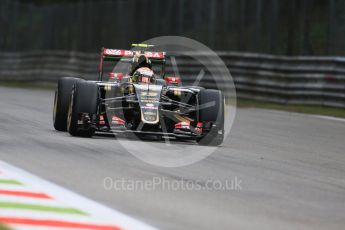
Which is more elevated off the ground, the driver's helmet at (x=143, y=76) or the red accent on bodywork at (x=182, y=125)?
the driver's helmet at (x=143, y=76)

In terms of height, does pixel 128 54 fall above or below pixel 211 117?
above

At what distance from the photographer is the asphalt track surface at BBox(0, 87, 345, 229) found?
6977 mm

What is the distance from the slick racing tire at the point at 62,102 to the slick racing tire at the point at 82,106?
0.89m

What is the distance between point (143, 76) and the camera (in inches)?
507

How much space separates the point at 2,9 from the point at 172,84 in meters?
28.4

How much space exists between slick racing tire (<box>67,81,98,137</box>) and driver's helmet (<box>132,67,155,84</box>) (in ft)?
3.16

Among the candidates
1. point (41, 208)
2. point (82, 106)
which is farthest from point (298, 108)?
point (41, 208)

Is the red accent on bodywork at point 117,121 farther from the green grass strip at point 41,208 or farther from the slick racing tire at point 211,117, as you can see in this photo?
the green grass strip at point 41,208

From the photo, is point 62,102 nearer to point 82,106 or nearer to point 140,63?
point 82,106

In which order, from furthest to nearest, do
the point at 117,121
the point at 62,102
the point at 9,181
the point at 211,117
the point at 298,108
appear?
the point at 298,108 → the point at 62,102 → the point at 211,117 → the point at 117,121 → the point at 9,181

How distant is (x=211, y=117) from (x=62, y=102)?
2.18 meters

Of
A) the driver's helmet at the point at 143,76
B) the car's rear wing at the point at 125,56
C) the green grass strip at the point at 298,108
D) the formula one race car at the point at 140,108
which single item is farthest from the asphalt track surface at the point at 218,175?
the green grass strip at the point at 298,108

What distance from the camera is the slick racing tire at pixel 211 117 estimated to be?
40.7 feet

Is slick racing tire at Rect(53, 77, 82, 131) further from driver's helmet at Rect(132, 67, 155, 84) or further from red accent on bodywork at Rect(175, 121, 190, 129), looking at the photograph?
red accent on bodywork at Rect(175, 121, 190, 129)
